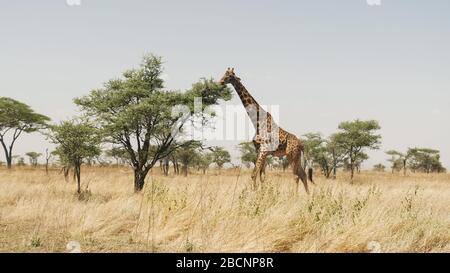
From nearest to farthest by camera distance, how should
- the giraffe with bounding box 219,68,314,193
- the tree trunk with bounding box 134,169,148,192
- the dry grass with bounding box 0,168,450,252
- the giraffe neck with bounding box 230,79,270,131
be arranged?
1. the dry grass with bounding box 0,168,450,252
2. the giraffe with bounding box 219,68,314,193
3. the giraffe neck with bounding box 230,79,270,131
4. the tree trunk with bounding box 134,169,148,192

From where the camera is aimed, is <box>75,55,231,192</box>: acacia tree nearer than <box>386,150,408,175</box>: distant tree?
Yes

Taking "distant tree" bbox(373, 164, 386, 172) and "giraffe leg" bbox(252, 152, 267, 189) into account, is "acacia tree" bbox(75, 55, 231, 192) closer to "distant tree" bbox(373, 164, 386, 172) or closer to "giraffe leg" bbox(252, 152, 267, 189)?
"giraffe leg" bbox(252, 152, 267, 189)

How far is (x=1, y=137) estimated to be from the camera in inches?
1852

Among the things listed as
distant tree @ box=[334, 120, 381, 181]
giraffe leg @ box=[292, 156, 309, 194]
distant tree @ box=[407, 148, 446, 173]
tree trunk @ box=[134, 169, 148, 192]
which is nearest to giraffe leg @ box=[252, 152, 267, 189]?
giraffe leg @ box=[292, 156, 309, 194]

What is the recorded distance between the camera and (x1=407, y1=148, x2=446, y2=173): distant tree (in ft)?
194

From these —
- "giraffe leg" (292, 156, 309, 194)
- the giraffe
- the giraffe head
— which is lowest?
"giraffe leg" (292, 156, 309, 194)

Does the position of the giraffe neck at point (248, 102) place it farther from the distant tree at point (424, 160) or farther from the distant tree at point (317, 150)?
the distant tree at point (424, 160)

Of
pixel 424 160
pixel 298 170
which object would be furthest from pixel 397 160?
pixel 298 170

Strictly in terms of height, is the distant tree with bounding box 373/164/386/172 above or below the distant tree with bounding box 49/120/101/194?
below

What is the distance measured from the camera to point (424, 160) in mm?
61469

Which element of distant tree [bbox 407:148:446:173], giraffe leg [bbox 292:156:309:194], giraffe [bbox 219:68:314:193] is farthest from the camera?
distant tree [bbox 407:148:446:173]

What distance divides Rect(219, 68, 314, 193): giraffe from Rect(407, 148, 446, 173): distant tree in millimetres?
51791
